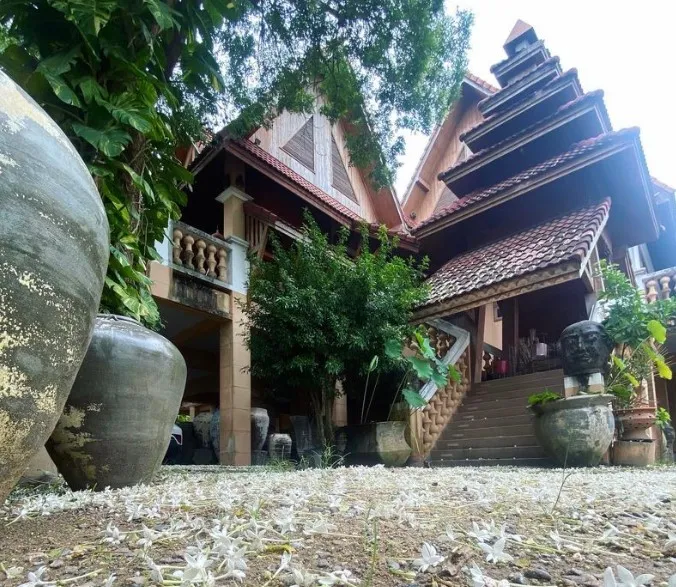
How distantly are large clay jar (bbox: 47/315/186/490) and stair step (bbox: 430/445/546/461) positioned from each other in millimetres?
5601

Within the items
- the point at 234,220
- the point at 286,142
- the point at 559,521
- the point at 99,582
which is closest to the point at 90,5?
the point at 99,582

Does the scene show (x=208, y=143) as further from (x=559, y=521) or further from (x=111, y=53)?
(x=559, y=521)

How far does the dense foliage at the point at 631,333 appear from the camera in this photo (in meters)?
6.19

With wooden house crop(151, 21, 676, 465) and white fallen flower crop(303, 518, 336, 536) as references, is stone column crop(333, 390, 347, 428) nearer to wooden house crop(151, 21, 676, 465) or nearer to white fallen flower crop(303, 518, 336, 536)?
wooden house crop(151, 21, 676, 465)

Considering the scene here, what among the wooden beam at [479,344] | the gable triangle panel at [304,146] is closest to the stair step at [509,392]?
the wooden beam at [479,344]

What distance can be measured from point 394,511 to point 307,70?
253 inches

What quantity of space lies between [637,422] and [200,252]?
6328 mm

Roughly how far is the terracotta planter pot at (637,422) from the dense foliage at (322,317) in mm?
2804

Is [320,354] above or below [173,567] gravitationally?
above

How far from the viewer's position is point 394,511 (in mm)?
1802

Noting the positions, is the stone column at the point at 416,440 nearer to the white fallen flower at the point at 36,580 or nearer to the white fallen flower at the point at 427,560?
the white fallen flower at the point at 427,560

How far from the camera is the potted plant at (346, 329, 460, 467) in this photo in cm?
676

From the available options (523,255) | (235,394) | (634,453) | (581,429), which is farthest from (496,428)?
(235,394)

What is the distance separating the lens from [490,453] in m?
7.42
